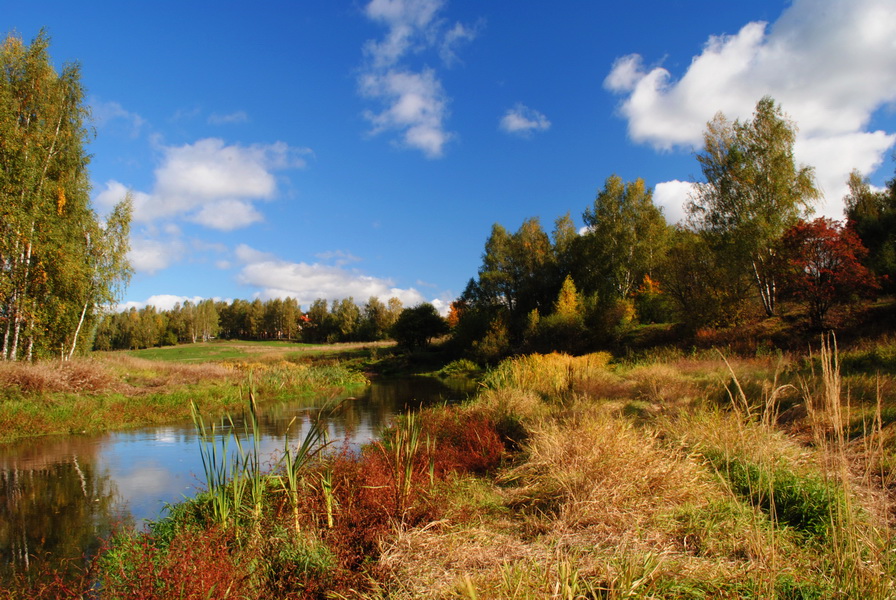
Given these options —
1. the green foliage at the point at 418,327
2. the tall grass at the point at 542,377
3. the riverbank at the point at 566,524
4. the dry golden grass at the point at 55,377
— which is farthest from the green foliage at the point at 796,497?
the green foliage at the point at 418,327

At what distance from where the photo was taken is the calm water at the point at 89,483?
6117mm

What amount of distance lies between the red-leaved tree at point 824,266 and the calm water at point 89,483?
17.1 meters

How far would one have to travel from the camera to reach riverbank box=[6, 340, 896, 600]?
10.3 feet

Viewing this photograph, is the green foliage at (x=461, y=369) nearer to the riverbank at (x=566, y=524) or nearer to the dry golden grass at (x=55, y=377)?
the dry golden grass at (x=55, y=377)

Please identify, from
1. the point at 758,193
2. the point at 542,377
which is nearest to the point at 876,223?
the point at 758,193

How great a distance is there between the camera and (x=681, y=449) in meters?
6.30

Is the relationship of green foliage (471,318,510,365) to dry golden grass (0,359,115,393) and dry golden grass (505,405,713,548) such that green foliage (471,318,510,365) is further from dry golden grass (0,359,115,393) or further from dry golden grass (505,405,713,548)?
dry golden grass (505,405,713,548)

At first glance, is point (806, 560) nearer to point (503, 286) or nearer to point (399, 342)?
point (503, 286)

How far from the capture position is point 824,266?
18.5 meters

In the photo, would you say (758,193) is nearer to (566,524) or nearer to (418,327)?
(566,524)

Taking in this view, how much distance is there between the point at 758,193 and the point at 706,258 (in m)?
3.88

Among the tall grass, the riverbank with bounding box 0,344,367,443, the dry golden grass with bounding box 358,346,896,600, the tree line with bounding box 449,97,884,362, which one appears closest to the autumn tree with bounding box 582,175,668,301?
the tree line with bounding box 449,97,884,362

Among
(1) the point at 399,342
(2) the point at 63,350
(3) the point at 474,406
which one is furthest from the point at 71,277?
(1) the point at 399,342

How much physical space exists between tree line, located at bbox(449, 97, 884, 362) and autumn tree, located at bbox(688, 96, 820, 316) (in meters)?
0.06
